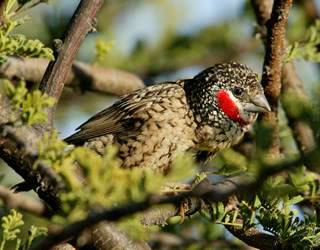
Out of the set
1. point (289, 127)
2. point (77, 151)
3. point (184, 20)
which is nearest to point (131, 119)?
point (289, 127)

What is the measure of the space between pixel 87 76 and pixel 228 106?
3.58 feet

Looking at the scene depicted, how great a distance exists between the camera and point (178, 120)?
530cm

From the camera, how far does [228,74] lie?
536 centimetres

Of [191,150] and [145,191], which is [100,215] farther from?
[191,150]

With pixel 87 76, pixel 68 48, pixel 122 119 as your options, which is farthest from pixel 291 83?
pixel 68 48

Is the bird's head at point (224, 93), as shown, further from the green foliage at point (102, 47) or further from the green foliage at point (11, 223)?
the green foliage at point (11, 223)

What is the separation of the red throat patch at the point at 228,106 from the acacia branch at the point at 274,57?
0.45 meters

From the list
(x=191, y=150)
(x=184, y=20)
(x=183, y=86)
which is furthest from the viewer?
(x=184, y=20)

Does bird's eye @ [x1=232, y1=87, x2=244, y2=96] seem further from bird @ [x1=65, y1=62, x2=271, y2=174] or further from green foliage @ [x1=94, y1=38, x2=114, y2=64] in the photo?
green foliage @ [x1=94, y1=38, x2=114, y2=64]

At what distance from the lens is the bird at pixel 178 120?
5.15 meters

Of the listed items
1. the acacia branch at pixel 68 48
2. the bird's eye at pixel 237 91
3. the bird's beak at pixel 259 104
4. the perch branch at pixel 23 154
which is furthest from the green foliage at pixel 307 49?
the perch branch at pixel 23 154

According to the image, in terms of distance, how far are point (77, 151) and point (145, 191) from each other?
0.28m

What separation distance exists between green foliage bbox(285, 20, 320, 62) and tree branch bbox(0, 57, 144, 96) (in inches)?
57.7

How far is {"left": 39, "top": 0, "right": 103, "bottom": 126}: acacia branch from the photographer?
3553mm
